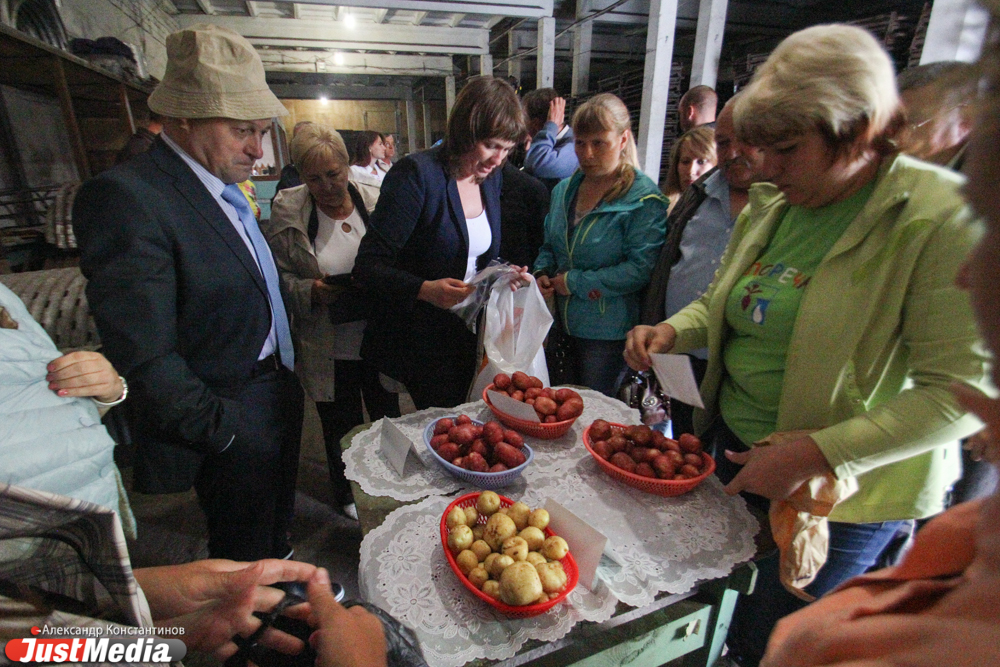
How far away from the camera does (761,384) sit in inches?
46.8

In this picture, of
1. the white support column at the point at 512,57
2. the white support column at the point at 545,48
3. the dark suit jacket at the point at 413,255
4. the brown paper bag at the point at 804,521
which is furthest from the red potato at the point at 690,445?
the white support column at the point at 512,57

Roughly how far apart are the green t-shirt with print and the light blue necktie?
1.39 metres

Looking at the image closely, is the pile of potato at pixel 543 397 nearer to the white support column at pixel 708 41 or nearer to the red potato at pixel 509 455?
the red potato at pixel 509 455

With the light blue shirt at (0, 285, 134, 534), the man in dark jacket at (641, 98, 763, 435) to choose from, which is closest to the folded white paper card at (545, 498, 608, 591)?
the light blue shirt at (0, 285, 134, 534)

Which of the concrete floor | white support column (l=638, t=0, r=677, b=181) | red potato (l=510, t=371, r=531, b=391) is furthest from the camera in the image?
white support column (l=638, t=0, r=677, b=181)

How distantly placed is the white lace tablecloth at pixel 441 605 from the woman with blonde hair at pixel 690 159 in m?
1.91

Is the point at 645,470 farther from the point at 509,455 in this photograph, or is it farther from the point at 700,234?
the point at 700,234

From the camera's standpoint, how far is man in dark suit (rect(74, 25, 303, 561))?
122 centimetres

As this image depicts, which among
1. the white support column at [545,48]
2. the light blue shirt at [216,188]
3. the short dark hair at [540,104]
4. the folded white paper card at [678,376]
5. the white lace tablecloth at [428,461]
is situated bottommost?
the white lace tablecloth at [428,461]

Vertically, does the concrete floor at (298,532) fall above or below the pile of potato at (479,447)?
below

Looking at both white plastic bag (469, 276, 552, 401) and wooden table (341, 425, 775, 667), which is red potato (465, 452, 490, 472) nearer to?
wooden table (341, 425, 775, 667)

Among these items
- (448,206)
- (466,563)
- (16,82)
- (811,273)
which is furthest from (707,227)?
(16,82)

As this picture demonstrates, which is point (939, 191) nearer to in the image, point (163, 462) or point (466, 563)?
point (466, 563)

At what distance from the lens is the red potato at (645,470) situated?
1.21 meters
